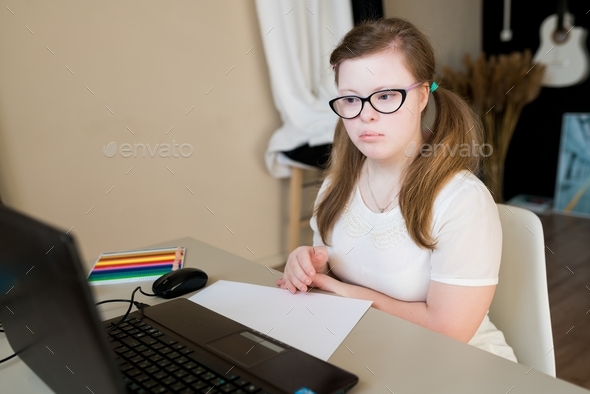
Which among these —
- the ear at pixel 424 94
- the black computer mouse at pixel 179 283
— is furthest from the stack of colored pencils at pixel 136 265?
the ear at pixel 424 94

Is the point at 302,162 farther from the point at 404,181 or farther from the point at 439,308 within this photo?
the point at 439,308

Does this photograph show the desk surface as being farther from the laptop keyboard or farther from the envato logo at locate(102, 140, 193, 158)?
the envato logo at locate(102, 140, 193, 158)

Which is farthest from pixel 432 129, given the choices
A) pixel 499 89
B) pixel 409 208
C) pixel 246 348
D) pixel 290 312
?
pixel 499 89

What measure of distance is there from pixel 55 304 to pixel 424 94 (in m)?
0.80

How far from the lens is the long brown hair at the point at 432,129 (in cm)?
98

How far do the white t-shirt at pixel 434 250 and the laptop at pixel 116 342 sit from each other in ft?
1.16

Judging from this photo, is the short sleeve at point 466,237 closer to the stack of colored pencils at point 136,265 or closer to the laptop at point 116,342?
the laptop at point 116,342

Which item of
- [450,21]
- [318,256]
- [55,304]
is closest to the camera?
[55,304]

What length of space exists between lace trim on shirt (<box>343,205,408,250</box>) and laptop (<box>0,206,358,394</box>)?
0.37m

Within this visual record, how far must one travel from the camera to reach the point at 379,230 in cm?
105

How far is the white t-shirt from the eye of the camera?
0.89m

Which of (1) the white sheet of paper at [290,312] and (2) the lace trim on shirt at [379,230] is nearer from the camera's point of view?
(1) the white sheet of paper at [290,312]

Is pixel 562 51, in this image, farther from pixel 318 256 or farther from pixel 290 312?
pixel 290 312

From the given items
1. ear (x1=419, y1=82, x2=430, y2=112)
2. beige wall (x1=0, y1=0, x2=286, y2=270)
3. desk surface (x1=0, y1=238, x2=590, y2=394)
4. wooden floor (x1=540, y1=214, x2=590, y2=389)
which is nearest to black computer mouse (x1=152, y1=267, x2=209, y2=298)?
desk surface (x1=0, y1=238, x2=590, y2=394)
